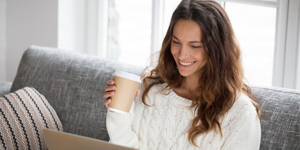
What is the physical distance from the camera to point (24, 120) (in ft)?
5.36

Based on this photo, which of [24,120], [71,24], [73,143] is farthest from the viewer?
[71,24]

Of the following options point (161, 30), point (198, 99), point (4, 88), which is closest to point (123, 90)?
point (198, 99)

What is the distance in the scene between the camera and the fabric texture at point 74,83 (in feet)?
5.90

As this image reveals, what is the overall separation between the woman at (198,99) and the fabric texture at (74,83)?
323mm

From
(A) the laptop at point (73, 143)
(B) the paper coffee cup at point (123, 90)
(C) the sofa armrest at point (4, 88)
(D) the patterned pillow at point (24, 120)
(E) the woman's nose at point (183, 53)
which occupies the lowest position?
(D) the patterned pillow at point (24, 120)

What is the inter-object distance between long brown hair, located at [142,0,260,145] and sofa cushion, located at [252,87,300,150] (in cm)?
6

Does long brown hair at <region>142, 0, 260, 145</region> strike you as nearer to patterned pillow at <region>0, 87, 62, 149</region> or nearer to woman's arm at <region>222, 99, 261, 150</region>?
woman's arm at <region>222, 99, 261, 150</region>

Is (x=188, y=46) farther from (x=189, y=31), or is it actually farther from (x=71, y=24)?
(x=71, y=24)

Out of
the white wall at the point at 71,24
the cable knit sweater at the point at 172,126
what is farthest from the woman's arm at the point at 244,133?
the white wall at the point at 71,24

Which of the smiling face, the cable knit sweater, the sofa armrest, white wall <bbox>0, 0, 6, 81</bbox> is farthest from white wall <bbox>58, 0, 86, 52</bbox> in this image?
the smiling face

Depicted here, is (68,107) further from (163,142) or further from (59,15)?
(59,15)

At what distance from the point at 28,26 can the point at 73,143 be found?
208 centimetres

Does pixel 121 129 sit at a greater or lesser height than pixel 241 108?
lesser

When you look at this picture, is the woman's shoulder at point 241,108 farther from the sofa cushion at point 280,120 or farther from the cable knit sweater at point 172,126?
the sofa cushion at point 280,120
